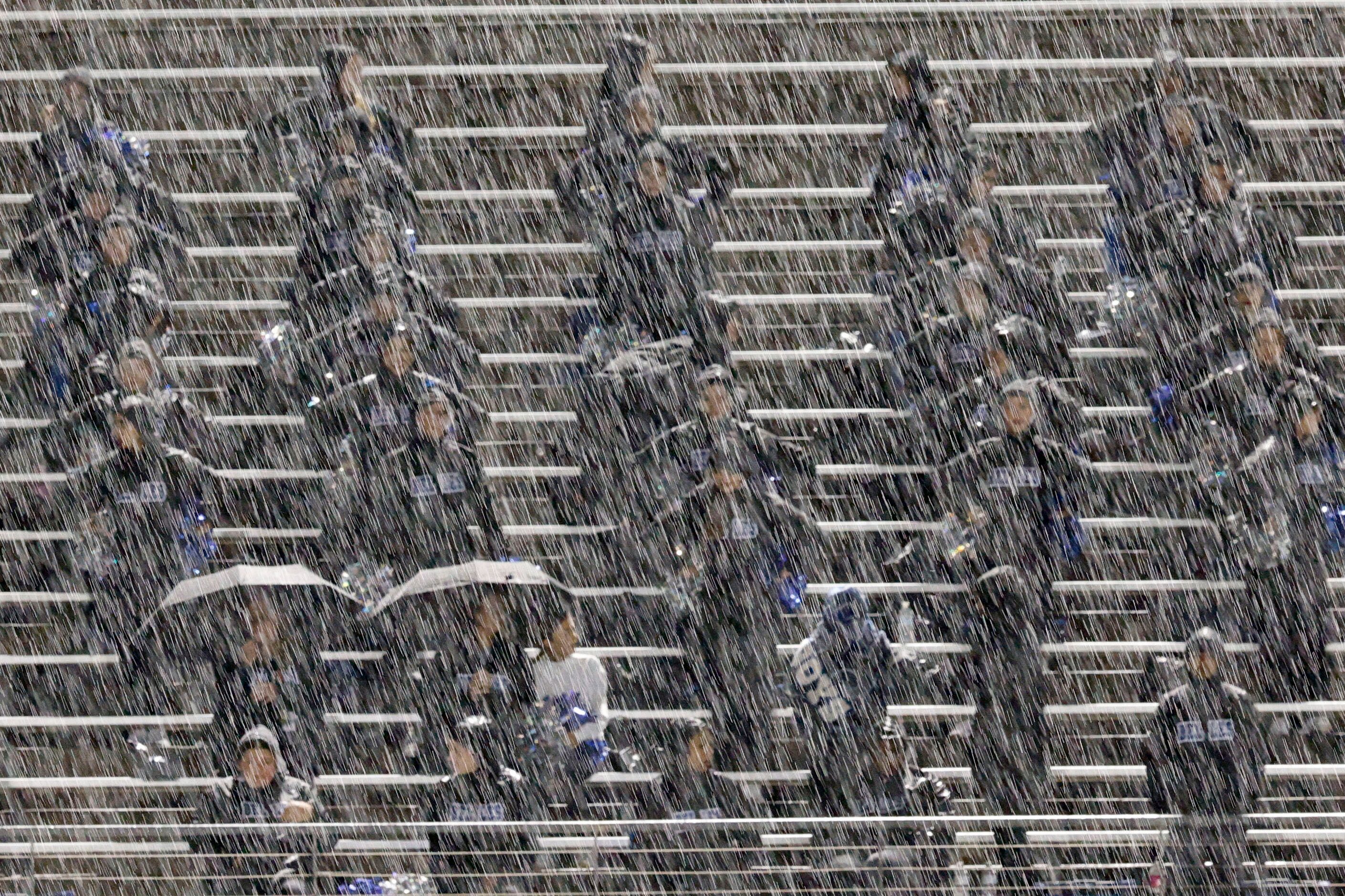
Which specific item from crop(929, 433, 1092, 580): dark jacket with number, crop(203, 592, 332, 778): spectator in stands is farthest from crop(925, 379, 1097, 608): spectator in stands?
crop(203, 592, 332, 778): spectator in stands

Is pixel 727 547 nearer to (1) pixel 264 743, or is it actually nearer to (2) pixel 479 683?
(2) pixel 479 683

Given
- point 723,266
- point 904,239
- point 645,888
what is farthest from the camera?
point 723,266

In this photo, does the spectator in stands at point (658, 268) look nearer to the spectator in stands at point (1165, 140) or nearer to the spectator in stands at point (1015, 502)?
the spectator in stands at point (1015, 502)

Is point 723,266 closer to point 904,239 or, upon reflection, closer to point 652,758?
point 904,239

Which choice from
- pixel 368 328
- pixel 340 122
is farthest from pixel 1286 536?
pixel 340 122

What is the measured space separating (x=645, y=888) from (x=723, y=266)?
373 centimetres

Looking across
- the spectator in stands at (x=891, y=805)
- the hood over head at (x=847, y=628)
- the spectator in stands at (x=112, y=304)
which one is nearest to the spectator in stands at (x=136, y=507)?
the spectator in stands at (x=112, y=304)

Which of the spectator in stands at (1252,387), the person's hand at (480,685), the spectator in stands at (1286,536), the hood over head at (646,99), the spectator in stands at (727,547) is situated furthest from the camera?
the hood over head at (646,99)

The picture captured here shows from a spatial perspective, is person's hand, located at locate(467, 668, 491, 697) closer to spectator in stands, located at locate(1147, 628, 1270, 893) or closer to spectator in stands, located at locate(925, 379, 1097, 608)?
spectator in stands, located at locate(925, 379, 1097, 608)

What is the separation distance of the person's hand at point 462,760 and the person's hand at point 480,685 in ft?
0.63

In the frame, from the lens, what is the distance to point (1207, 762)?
8.68 meters

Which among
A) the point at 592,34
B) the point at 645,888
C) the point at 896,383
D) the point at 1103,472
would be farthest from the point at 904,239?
the point at 645,888

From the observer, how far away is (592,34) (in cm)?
1166

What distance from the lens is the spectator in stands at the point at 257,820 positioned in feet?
26.5
